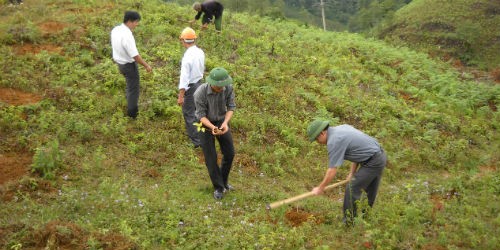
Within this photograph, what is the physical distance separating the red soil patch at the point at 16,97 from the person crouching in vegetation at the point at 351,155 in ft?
20.6

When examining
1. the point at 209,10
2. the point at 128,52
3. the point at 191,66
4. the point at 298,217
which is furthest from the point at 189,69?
the point at 209,10

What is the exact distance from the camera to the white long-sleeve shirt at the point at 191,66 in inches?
303

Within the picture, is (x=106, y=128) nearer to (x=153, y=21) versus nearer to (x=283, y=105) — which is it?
(x=283, y=105)

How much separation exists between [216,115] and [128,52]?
2.66 meters

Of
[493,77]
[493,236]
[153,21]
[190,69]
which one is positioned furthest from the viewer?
[493,77]

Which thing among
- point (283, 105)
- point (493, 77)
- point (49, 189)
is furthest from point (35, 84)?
point (493, 77)

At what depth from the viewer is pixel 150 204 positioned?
6367mm

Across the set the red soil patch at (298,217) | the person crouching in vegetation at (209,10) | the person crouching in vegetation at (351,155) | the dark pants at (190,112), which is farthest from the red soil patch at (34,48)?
the person crouching in vegetation at (351,155)

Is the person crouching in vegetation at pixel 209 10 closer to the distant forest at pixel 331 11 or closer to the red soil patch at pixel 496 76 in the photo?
the red soil patch at pixel 496 76

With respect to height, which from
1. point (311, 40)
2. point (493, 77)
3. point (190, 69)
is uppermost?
point (190, 69)

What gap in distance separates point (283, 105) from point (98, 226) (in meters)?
6.60

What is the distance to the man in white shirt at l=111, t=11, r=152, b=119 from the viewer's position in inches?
321

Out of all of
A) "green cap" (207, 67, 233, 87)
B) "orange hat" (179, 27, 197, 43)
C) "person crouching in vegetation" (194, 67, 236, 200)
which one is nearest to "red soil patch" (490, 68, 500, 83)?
"orange hat" (179, 27, 197, 43)

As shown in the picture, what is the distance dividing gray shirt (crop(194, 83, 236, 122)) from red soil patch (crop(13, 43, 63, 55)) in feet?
21.6
